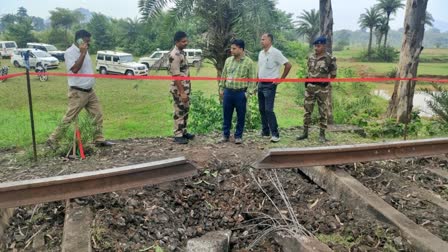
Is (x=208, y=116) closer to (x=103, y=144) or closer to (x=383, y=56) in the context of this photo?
(x=103, y=144)

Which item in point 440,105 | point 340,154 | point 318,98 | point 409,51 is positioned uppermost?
point 409,51

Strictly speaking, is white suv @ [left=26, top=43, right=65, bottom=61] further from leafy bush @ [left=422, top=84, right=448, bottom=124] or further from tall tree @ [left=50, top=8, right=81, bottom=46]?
leafy bush @ [left=422, top=84, right=448, bottom=124]

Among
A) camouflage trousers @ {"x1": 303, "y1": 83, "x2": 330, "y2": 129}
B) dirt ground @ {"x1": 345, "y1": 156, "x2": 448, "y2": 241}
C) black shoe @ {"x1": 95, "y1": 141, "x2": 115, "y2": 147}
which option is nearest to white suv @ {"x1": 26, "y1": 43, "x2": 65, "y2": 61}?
black shoe @ {"x1": 95, "y1": 141, "x2": 115, "y2": 147}

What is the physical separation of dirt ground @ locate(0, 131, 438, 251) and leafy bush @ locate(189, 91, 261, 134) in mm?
3107

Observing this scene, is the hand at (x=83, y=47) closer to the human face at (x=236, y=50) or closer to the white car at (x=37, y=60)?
the human face at (x=236, y=50)

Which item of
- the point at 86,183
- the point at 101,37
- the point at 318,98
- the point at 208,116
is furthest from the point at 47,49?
the point at 86,183

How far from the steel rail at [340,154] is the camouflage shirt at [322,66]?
80.9 inches

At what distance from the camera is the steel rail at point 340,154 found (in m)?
4.34

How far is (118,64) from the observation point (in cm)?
2802

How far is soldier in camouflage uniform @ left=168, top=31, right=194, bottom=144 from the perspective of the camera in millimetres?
6023

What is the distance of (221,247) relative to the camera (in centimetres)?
329

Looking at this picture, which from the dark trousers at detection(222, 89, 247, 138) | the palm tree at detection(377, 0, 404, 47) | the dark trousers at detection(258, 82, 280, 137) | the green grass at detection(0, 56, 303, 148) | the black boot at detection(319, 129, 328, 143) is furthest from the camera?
the palm tree at detection(377, 0, 404, 47)

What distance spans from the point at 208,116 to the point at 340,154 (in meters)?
4.12

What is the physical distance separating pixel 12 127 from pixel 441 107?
33.1 feet
